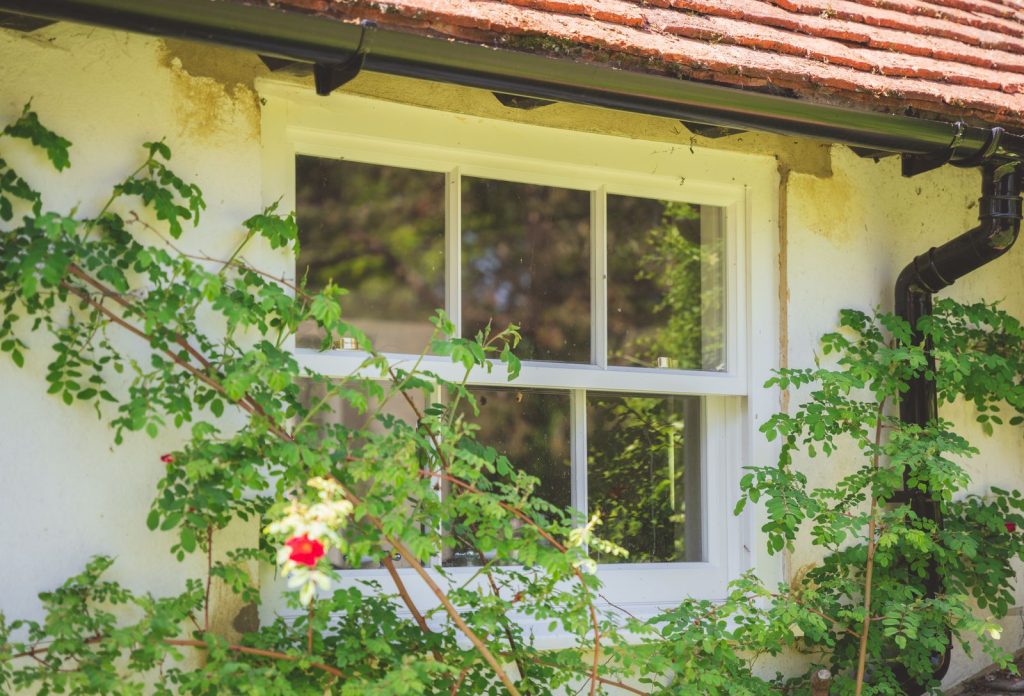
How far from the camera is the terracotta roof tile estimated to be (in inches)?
123

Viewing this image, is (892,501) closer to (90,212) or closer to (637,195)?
(637,195)

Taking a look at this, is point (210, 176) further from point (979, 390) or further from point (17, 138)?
point (979, 390)

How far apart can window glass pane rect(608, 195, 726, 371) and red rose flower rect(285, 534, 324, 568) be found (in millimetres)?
1932

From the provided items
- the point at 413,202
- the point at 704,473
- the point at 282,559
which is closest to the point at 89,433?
the point at 282,559

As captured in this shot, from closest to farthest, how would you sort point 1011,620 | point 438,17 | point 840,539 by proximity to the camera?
1. point 438,17
2. point 840,539
3. point 1011,620

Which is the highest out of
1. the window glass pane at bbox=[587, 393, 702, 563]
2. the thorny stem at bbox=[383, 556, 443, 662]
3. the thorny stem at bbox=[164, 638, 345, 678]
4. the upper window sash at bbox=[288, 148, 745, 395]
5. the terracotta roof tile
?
the terracotta roof tile

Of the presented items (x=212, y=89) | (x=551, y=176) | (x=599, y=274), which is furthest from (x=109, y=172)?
(x=599, y=274)

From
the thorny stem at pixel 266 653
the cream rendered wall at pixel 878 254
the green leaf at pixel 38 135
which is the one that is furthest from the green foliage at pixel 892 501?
the green leaf at pixel 38 135

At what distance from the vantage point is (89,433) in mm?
3191

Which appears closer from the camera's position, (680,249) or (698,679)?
(698,679)

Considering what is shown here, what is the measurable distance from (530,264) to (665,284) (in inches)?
23.5

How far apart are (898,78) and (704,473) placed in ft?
5.25

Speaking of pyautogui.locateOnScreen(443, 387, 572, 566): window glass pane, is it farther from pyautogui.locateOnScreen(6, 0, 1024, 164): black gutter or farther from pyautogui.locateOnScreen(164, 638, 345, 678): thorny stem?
pyautogui.locateOnScreen(6, 0, 1024, 164): black gutter

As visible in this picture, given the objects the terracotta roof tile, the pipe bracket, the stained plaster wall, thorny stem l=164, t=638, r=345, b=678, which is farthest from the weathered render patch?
thorny stem l=164, t=638, r=345, b=678
